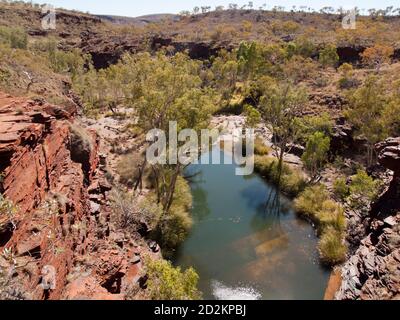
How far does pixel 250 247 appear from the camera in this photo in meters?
22.8

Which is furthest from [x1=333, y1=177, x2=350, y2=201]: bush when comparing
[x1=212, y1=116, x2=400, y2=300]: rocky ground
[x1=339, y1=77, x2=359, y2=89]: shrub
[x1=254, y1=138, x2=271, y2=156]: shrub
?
[x1=339, y1=77, x2=359, y2=89]: shrub

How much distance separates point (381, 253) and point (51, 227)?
14341 mm

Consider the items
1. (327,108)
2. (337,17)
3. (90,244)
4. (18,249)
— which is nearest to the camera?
(18,249)

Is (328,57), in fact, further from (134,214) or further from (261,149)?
(134,214)

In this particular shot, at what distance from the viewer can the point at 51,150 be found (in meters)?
15.5

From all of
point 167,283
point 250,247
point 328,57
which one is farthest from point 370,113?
point 328,57

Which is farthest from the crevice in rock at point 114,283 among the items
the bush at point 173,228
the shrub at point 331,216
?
the shrub at point 331,216

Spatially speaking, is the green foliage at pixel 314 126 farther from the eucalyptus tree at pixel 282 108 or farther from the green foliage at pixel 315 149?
the green foliage at pixel 315 149

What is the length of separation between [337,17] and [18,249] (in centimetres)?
14981

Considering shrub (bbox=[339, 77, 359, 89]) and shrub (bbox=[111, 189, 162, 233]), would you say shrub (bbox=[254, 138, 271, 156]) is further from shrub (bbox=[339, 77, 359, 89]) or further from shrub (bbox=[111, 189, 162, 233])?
shrub (bbox=[339, 77, 359, 89])

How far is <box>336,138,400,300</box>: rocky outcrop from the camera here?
43.9ft

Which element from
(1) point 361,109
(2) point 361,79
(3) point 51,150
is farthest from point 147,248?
(2) point 361,79

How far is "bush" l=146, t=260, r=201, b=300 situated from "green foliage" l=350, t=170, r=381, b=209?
15035mm

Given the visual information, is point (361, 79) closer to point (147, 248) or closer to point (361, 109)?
point (361, 109)
